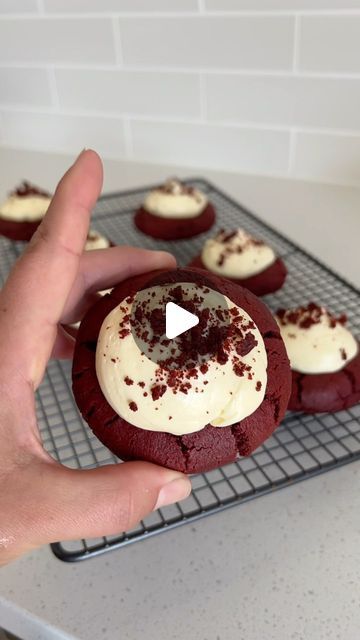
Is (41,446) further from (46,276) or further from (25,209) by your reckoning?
(25,209)

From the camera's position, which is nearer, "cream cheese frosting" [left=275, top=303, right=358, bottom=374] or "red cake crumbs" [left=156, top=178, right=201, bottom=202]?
"cream cheese frosting" [left=275, top=303, right=358, bottom=374]

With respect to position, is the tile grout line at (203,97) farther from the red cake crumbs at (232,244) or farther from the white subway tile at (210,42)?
the red cake crumbs at (232,244)

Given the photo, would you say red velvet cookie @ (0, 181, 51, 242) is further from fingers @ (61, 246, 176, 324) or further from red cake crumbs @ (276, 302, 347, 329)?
red cake crumbs @ (276, 302, 347, 329)

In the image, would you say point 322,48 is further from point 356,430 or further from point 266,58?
point 356,430

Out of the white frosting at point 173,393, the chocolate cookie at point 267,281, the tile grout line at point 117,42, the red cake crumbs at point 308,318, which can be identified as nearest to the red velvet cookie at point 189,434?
the white frosting at point 173,393

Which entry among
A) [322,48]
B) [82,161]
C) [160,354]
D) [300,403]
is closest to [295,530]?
[300,403]

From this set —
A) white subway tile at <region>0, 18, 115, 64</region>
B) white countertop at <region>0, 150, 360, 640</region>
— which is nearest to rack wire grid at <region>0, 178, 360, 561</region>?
white countertop at <region>0, 150, 360, 640</region>
